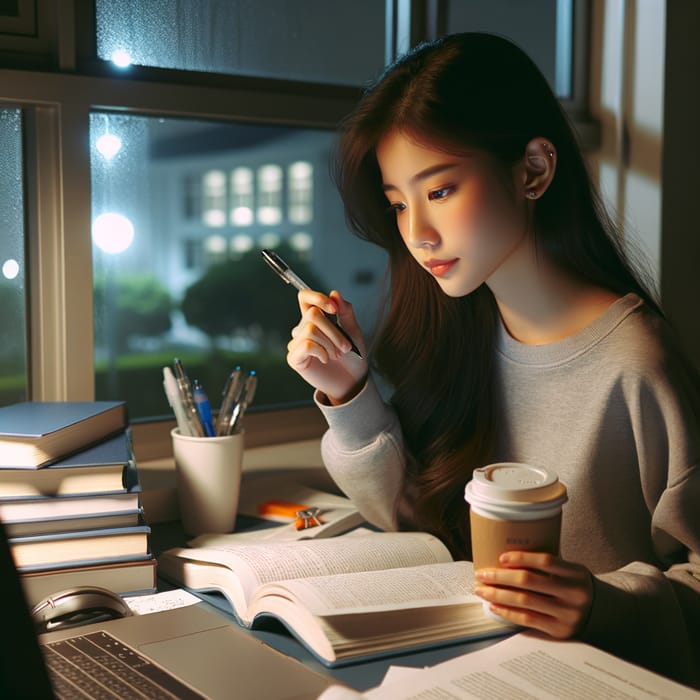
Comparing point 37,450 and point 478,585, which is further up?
point 37,450

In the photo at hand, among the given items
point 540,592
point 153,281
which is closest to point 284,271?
point 540,592

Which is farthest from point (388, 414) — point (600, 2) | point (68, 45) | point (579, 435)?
point (600, 2)

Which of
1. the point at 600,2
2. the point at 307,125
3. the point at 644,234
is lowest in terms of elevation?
the point at 644,234

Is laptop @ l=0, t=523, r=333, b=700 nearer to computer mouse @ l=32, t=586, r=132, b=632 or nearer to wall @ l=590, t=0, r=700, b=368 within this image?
computer mouse @ l=32, t=586, r=132, b=632

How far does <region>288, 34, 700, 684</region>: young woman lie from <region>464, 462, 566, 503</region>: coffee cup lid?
10 centimetres

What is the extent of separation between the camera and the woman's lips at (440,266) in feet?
3.79

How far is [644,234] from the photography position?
6.97 feet

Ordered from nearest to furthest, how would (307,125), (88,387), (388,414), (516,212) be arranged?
(516,212), (388,414), (88,387), (307,125)

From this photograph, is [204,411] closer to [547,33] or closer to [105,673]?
[105,673]

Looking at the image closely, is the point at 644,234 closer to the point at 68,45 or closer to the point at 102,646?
the point at 68,45

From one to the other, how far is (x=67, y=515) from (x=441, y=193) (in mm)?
597

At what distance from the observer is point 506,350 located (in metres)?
1.34

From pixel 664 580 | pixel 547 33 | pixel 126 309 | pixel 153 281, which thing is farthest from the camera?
pixel 547 33

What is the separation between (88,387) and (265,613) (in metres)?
0.68
